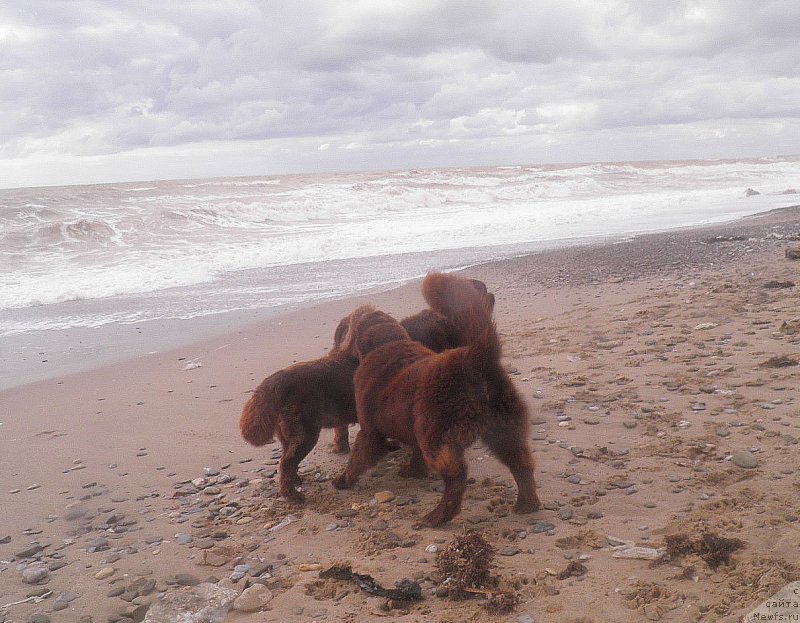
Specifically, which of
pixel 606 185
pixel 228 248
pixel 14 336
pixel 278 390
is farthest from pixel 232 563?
pixel 606 185

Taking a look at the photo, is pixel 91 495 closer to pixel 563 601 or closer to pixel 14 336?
pixel 563 601

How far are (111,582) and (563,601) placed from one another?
7.97 feet

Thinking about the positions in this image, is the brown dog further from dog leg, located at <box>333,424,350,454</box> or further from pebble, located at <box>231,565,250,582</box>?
dog leg, located at <box>333,424,350,454</box>

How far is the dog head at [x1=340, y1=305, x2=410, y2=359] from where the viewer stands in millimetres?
4582

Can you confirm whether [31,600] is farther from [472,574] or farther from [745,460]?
[745,460]

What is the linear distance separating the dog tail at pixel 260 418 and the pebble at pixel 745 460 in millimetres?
3013

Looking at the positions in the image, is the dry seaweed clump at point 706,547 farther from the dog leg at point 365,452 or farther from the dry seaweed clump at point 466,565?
the dog leg at point 365,452

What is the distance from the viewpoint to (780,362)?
5.55m

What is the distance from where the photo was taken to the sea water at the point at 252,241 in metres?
12.0

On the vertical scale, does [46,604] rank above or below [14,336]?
below

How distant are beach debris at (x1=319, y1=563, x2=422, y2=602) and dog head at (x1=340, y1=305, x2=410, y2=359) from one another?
1592 mm

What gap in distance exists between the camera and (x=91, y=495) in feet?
Result: 15.7

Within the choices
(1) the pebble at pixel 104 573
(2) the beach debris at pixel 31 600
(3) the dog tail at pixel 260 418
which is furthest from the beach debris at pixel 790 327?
(2) the beach debris at pixel 31 600

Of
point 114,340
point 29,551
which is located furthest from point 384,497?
point 114,340
